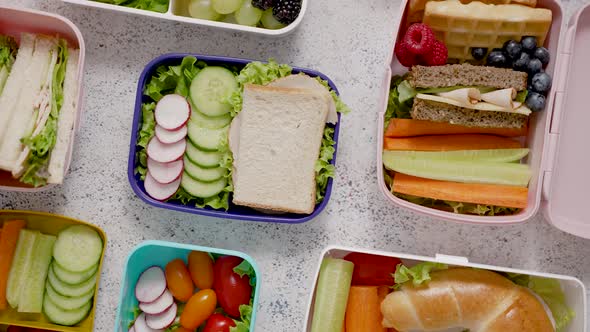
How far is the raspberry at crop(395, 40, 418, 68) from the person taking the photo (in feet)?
5.84

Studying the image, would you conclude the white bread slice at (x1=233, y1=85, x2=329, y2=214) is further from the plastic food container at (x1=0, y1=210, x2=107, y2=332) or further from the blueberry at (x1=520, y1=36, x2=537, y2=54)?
the blueberry at (x1=520, y1=36, x2=537, y2=54)

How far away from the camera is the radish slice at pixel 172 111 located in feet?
5.97

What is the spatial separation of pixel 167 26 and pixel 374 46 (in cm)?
60

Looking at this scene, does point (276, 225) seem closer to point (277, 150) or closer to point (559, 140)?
point (277, 150)

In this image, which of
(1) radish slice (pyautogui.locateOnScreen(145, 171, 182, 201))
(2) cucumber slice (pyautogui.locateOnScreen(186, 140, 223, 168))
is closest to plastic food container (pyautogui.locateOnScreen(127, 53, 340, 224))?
(1) radish slice (pyautogui.locateOnScreen(145, 171, 182, 201))

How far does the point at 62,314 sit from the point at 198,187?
533mm

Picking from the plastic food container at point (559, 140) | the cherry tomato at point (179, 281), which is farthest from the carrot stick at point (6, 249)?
the plastic food container at point (559, 140)

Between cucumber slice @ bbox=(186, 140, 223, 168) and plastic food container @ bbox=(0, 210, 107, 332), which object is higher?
cucumber slice @ bbox=(186, 140, 223, 168)

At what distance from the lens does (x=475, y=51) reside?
1839 millimetres

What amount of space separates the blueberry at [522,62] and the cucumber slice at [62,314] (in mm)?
1361

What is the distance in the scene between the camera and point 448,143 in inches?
73.9

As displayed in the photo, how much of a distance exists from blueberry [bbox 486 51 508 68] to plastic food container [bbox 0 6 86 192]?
1.09 m

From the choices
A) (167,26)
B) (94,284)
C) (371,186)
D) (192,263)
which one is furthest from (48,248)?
(371,186)

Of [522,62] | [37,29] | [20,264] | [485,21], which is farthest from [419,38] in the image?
[20,264]
